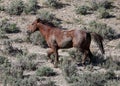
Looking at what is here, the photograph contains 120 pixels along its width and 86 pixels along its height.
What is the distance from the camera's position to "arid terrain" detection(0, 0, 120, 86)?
15.1m

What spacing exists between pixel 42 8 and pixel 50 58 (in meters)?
5.16

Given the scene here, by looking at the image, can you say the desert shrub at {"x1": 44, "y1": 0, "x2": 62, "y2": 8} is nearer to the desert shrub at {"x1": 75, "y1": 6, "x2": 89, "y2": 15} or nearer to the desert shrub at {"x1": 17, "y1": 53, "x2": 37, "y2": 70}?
the desert shrub at {"x1": 75, "y1": 6, "x2": 89, "y2": 15}

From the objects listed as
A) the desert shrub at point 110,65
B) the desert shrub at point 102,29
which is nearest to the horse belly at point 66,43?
the desert shrub at point 110,65

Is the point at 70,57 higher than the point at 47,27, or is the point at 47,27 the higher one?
the point at 47,27

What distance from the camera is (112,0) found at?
2267cm

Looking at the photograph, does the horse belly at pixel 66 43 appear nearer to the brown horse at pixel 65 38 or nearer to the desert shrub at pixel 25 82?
the brown horse at pixel 65 38

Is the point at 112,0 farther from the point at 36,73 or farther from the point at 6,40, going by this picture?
the point at 36,73

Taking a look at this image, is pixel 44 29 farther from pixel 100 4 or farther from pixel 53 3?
pixel 100 4

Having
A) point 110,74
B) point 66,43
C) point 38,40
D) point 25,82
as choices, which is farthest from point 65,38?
point 25,82

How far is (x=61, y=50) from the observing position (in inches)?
722

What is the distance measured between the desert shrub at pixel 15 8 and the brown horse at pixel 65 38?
3890 millimetres

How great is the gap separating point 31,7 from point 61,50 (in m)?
3.78

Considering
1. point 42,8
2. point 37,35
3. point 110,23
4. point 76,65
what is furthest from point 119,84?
point 42,8

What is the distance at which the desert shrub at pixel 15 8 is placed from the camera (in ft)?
69.3
